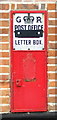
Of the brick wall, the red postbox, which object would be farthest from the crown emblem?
the brick wall

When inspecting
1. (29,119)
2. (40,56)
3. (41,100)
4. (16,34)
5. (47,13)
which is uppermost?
(47,13)

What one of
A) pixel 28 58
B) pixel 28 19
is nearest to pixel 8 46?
pixel 28 58

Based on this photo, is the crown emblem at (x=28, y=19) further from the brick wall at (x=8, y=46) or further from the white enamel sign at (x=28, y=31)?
the brick wall at (x=8, y=46)

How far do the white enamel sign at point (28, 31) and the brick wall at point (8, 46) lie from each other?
0.36ft

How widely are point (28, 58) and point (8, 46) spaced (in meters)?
0.37

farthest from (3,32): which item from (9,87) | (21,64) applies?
(9,87)

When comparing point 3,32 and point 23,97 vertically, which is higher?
point 3,32

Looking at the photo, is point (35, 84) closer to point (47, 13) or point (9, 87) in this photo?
point (9, 87)

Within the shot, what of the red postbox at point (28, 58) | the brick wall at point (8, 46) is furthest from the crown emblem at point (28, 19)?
the brick wall at point (8, 46)

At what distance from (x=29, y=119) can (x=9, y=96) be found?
1.59 ft

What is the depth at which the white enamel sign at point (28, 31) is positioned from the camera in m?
4.84

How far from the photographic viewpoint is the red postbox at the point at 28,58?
484cm

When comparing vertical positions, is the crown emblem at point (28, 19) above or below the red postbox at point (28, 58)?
above

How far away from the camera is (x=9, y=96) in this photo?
16.1 ft
